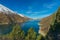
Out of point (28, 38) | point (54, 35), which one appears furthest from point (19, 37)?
point (54, 35)

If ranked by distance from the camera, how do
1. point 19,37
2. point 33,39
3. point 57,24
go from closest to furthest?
1. point 33,39
2. point 19,37
3. point 57,24

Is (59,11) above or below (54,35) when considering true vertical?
above

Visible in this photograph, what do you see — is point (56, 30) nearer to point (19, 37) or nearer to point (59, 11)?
point (59, 11)

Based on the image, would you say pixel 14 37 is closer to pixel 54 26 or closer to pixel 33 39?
pixel 33 39

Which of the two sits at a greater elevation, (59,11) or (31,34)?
(59,11)

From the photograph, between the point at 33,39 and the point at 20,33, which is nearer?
the point at 33,39

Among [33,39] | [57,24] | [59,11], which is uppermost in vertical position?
Answer: [59,11]

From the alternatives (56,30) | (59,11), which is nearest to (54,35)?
(56,30)

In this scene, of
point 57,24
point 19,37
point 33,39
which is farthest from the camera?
point 57,24

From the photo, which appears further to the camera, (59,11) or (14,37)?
(59,11)
